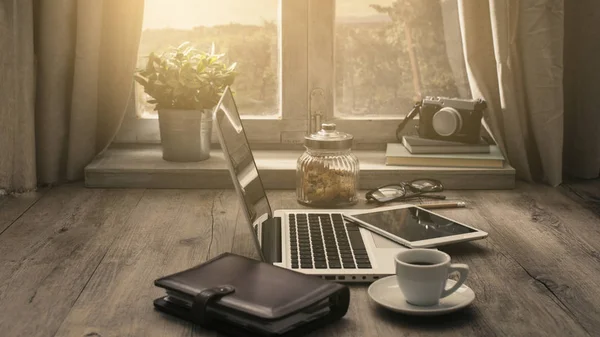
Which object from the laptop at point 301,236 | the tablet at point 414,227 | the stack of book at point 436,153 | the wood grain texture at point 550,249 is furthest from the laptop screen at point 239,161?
the stack of book at point 436,153

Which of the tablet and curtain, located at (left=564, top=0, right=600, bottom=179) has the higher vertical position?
curtain, located at (left=564, top=0, right=600, bottom=179)

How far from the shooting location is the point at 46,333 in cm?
112

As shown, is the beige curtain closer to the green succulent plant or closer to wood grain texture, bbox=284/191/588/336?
the green succulent plant

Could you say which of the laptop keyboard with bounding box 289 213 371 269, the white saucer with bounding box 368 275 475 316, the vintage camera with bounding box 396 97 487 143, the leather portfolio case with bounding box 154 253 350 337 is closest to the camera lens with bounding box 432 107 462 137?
the vintage camera with bounding box 396 97 487 143

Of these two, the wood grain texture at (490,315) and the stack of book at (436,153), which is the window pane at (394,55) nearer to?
the stack of book at (436,153)

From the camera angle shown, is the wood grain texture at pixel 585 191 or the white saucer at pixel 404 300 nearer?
the white saucer at pixel 404 300

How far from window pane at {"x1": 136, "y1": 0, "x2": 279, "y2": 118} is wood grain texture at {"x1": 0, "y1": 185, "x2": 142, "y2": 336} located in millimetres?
534

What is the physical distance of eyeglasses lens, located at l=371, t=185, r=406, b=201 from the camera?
1.90 meters

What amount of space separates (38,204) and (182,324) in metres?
0.87

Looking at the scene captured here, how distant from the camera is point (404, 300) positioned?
3.92 ft

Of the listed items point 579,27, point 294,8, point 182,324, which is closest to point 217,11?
point 294,8

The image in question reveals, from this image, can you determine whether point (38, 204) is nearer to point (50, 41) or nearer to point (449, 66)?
point (50, 41)

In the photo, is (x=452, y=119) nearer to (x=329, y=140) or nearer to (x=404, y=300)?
(x=329, y=140)

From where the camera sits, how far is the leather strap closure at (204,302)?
1.11 meters
